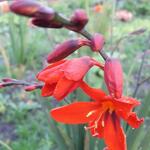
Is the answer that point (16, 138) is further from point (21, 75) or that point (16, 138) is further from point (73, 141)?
point (73, 141)

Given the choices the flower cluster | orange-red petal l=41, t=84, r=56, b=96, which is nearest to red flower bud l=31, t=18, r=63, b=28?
the flower cluster

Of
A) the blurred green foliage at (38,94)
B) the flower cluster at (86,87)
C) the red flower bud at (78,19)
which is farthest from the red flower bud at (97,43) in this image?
the blurred green foliage at (38,94)

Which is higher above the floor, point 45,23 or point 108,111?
point 45,23

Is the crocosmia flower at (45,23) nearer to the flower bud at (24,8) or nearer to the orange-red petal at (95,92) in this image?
the flower bud at (24,8)

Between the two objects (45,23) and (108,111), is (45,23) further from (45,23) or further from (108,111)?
(108,111)

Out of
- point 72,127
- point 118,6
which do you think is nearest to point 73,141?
point 72,127

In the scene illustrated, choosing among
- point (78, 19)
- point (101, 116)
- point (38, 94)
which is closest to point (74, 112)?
point (101, 116)

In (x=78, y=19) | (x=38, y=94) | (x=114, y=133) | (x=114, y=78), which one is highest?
(x=78, y=19)
